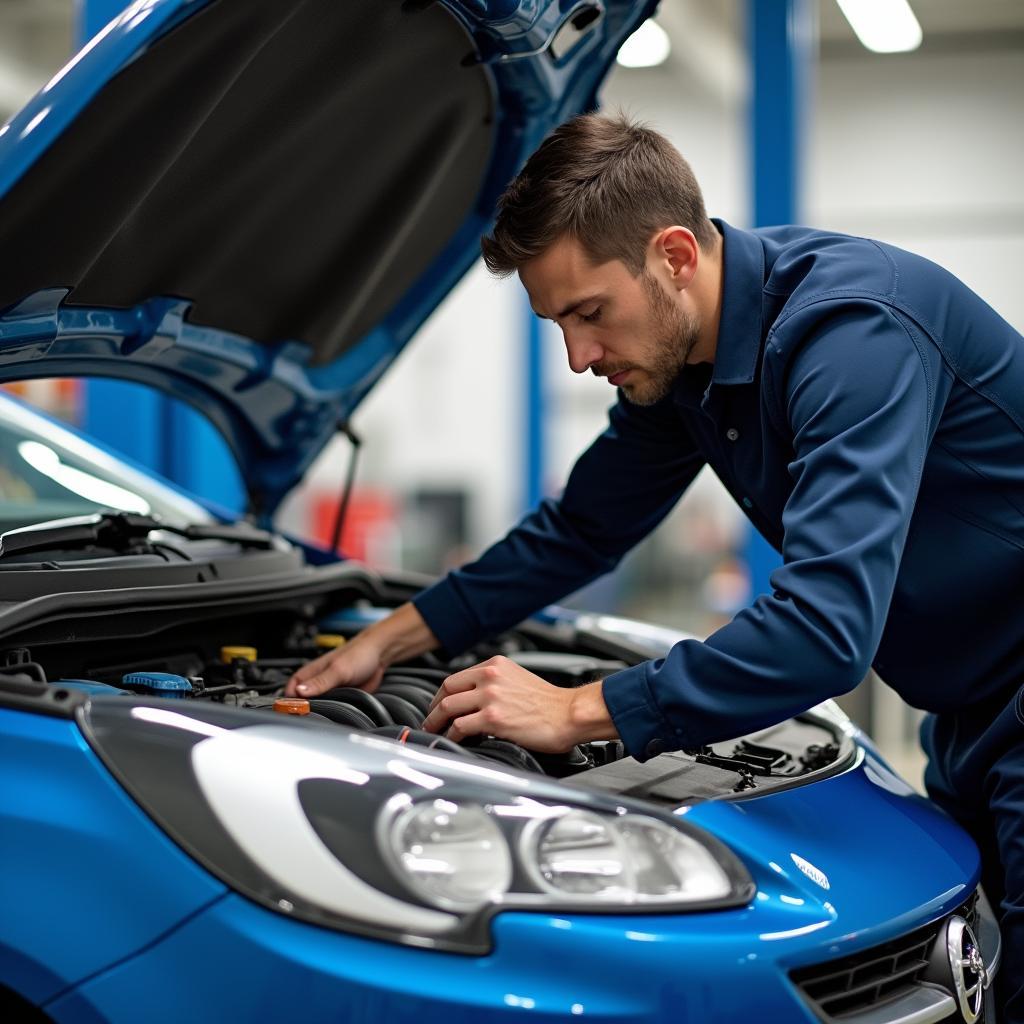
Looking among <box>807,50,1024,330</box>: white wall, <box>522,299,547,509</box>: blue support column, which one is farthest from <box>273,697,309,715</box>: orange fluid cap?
<box>807,50,1024,330</box>: white wall

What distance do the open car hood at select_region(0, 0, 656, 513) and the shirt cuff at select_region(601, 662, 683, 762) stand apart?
2.76 ft

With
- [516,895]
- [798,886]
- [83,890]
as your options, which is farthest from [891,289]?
[83,890]

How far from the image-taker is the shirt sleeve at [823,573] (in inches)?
49.4

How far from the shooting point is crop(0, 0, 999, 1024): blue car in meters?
1.02

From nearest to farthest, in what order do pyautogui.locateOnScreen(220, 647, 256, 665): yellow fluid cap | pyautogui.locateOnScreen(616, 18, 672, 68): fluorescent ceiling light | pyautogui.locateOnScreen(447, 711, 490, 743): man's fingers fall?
pyautogui.locateOnScreen(447, 711, 490, 743): man's fingers
pyautogui.locateOnScreen(220, 647, 256, 665): yellow fluid cap
pyautogui.locateOnScreen(616, 18, 672, 68): fluorescent ceiling light

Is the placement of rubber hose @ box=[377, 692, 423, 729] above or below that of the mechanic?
below

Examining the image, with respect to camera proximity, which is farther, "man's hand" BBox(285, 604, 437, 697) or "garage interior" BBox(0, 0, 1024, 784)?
"garage interior" BBox(0, 0, 1024, 784)

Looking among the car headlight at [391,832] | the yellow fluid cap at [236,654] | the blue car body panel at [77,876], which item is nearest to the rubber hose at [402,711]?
the yellow fluid cap at [236,654]

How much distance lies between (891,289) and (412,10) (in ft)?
2.44

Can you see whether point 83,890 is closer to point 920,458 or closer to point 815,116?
point 920,458

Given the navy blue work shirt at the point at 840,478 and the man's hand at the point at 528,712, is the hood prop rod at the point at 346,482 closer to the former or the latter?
the navy blue work shirt at the point at 840,478

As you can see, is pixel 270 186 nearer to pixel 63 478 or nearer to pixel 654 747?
pixel 63 478

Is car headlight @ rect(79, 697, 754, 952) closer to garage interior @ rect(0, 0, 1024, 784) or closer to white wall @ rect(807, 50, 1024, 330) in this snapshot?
garage interior @ rect(0, 0, 1024, 784)

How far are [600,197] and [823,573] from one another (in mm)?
522
